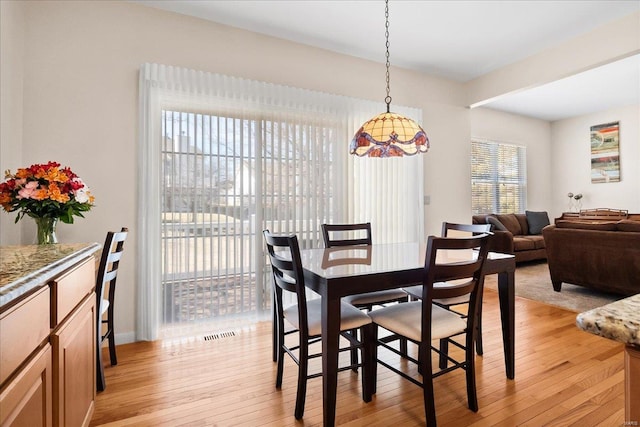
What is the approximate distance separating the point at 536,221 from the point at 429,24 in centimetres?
506

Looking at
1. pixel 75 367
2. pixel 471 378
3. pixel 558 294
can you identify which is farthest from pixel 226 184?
pixel 558 294

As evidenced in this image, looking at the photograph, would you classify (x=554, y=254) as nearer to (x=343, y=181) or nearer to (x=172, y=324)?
(x=343, y=181)

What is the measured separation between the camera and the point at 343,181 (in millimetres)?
3523

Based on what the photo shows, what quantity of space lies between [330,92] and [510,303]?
8.41 feet

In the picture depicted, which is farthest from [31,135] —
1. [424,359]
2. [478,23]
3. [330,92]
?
[478,23]

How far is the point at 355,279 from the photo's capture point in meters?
1.68

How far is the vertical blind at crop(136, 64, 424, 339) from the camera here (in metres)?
2.74

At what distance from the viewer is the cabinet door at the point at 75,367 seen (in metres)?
1.14

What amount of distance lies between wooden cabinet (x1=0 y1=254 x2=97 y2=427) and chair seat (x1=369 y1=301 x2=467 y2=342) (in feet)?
4.69

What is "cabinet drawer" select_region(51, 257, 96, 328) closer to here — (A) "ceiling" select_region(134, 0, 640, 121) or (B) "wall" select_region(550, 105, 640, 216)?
(A) "ceiling" select_region(134, 0, 640, 121)

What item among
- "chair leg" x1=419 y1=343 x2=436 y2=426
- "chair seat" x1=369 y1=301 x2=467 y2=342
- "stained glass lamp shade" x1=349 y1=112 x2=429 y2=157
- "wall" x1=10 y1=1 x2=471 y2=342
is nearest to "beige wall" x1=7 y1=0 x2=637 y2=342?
"wall" x1=10 y1=1 x2=471 y2=342

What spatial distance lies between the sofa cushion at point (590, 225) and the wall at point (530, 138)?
280cm

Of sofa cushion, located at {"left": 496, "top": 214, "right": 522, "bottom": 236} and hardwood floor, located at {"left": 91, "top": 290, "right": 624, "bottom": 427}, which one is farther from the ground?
sofa cushion, located at {"left": 496, "top": 214, "right": 522, "bottom": 236}

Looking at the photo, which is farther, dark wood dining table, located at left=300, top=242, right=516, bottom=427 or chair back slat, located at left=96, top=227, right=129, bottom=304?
chair back slat, located at left=96, top=227, right=129, bottom=304
